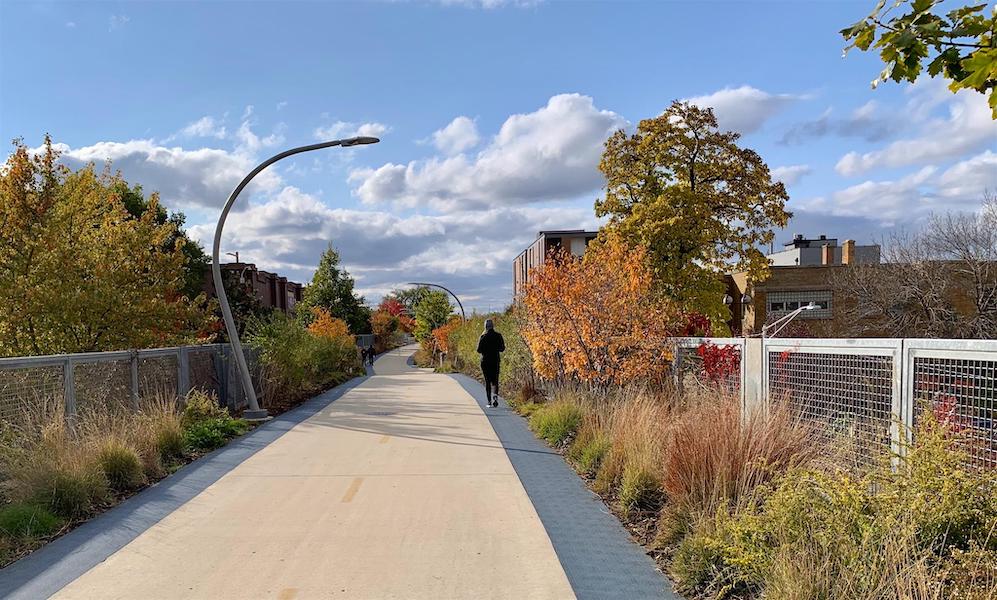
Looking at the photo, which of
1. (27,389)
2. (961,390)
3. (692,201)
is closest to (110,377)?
(27,389)

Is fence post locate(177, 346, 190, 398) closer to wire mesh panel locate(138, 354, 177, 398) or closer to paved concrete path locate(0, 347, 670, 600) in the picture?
wire mesh panel locate(138, 354, 177, 398)

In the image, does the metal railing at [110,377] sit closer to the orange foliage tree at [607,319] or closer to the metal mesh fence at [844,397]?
the orange foliage tree at [607,319]

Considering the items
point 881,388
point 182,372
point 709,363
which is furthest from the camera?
point 182,372

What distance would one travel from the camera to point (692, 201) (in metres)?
21.8

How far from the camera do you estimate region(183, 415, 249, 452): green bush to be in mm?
9586

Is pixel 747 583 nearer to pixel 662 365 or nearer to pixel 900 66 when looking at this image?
pixel 900 66

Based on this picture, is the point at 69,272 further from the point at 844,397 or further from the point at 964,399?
the point at 964,399

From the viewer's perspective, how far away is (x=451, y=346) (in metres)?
35.2

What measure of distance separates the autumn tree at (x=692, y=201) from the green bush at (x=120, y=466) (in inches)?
674

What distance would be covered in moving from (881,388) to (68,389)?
8.66 metres

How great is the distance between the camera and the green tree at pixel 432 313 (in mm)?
51812

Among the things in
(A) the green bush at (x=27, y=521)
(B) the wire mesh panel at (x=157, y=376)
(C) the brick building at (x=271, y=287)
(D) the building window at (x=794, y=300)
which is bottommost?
(A) the green bush at (x=27, y=521)

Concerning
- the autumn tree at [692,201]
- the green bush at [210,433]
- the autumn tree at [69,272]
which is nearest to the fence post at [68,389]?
the green bush at [210,433]

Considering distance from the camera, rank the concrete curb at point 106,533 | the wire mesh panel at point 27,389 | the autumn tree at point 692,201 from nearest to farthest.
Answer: the concrete curb at point 106,533 → the wire mesh panel at point 27,389 → the autumn tree at point 692,201
